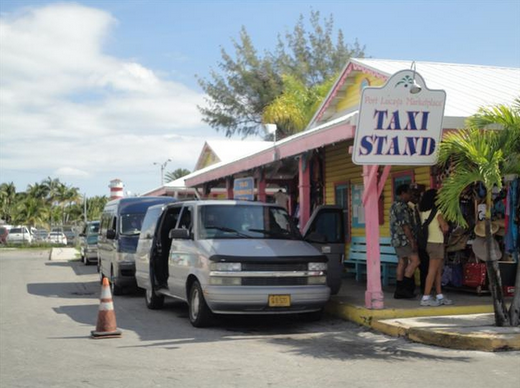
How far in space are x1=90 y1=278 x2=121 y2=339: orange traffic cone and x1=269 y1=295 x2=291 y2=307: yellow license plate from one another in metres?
2.15

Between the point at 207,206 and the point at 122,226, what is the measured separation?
197 inches

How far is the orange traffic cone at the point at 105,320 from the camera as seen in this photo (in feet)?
29.8

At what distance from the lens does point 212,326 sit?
993 cm

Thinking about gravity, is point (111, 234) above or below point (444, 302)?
above

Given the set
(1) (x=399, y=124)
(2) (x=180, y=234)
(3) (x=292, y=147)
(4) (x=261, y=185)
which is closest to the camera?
(1) (x=399, y=124)

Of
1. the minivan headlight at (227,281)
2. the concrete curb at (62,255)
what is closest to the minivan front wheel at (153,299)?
the minivan headlight at (227,281)

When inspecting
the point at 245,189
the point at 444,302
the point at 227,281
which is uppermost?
the point at 245,189

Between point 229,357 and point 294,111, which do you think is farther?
point 294,111

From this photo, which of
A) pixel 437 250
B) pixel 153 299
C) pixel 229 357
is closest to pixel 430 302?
pixel 437 250

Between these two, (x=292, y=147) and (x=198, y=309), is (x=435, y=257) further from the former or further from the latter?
(x=292, y=147)

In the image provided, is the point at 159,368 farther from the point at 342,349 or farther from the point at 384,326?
the point at 384,326

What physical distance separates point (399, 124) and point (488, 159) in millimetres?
1666

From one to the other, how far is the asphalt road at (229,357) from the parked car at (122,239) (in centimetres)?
308

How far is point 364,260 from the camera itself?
14664 millimetres
